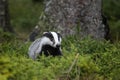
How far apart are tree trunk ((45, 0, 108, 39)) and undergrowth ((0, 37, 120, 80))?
139 cm

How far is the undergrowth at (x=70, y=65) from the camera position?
6.18 meters

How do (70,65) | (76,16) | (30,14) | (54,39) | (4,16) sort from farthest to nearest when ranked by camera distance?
(30,14) → (4,16) → (76,16) → (54,39) → (70,65)

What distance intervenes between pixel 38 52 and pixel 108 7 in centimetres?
1021

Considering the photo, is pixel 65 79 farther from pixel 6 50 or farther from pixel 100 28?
pixel 100 28

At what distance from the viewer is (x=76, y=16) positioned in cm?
1030

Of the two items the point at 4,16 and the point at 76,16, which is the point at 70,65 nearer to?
the point at 76,16

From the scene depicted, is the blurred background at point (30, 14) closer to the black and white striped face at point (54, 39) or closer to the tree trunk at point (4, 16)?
the tree trunk at point (4, 16)

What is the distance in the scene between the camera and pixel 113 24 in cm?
1734

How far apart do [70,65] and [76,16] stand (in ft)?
11.3

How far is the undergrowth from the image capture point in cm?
618

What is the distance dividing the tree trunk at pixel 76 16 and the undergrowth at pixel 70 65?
139cm

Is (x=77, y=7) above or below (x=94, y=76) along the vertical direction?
above

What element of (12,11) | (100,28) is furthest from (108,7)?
(100,28)

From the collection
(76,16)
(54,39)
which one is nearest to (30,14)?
(76,16)
